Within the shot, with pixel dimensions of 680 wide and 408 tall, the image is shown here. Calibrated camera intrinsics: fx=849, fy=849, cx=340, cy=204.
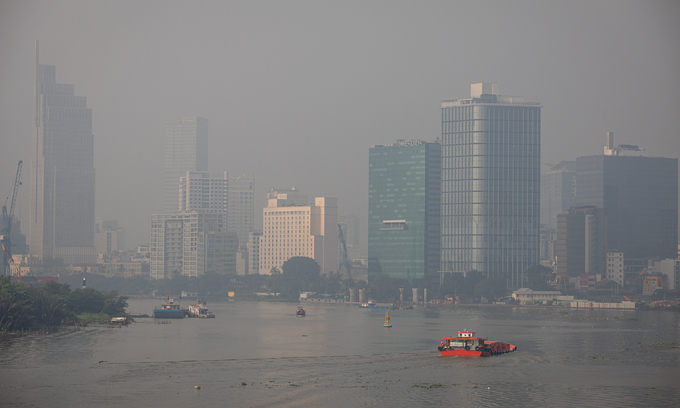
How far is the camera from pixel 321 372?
352 ft

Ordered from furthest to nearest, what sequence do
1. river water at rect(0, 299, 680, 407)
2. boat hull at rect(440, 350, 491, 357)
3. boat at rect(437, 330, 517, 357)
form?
boat at rect(437, 330, 517, 357) < boat hull at rect(440, 350, 491, 357) < river water at rect(0, 299, 680, 407)

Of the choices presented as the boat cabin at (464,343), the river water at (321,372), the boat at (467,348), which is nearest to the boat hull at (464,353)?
the boat at (467,348)

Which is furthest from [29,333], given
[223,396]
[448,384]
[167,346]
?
[448,384]

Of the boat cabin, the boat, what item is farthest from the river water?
the boat cabin

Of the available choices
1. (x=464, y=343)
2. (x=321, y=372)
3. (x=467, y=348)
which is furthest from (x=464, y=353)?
(x=321, y=372)

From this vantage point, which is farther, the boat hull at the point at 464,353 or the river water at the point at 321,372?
the boat hull at the point at 464,353

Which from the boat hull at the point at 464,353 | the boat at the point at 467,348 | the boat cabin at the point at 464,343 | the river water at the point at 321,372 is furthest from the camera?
the boat cabin at the point at 464,343

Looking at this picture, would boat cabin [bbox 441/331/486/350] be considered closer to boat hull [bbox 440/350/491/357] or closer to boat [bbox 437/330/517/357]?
boat [bbox 437/330/517/357]

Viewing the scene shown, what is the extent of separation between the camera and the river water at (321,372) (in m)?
88.9

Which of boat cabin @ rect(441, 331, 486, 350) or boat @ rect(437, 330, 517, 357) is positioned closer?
boat @ rect(437, 330, 517, 357)

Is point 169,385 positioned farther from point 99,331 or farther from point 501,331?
point 501,331

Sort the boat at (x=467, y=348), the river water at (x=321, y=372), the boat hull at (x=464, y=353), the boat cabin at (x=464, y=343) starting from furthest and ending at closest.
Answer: the boat cabin at (x=464, y=343), the boat at (x=467, y=348), the boat hull at (x=464, y=353), the river water at (x=321, y=372)

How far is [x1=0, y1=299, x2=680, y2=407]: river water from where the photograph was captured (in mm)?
88875

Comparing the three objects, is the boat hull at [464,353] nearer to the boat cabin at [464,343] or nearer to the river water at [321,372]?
the boat cabin at [464,343]
